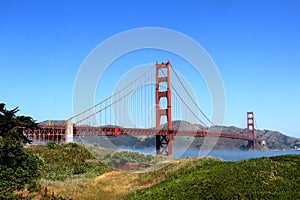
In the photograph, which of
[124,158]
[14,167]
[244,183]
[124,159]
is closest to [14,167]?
[14,167]

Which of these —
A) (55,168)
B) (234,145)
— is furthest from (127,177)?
(234,145)

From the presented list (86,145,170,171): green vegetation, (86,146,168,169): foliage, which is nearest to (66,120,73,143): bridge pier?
(86,145,170,171): green vegetation

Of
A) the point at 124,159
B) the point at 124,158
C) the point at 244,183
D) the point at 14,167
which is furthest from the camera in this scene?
the point at 124,158

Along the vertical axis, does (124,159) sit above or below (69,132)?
below

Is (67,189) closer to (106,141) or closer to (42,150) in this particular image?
(42,150)

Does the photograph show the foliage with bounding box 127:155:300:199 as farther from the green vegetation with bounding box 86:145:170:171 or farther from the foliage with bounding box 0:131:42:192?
the green vegetation with bounding box 86:145:170:171

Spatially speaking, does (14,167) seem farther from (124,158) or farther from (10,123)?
(124,158)

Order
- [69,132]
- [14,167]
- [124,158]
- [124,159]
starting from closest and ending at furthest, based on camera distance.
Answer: [14,167]
[124,159]
[124,158]
[69,132]
